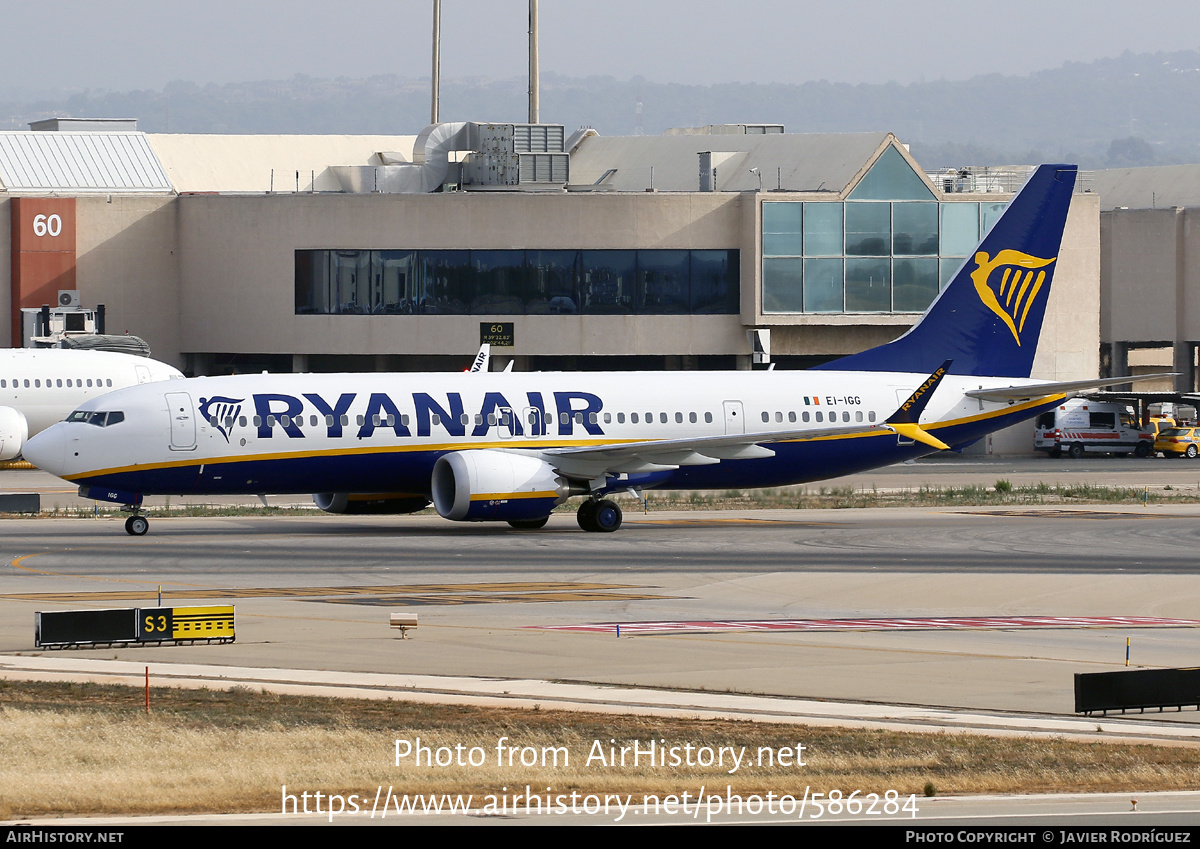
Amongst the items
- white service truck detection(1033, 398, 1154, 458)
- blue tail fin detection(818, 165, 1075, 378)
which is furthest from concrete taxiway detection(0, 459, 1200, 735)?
white service truck detection(1033, 398, 1154, 458)

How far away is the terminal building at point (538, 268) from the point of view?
8350 cm

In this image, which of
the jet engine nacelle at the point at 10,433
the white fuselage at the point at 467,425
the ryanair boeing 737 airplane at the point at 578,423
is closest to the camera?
the white fuselage at the point at 467,425

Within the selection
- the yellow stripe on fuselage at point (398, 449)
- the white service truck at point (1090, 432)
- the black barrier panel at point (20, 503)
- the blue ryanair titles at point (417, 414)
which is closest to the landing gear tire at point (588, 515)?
the yellow stripe on fuselage at point (398, 449)

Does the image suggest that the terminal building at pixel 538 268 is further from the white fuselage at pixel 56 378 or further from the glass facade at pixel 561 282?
the white fuselage at pixel 56 378

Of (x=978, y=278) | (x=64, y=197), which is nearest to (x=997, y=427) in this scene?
(x=978, y=278)

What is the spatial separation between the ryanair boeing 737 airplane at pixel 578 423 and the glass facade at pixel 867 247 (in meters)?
30.4

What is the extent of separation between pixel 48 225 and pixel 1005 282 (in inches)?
2111

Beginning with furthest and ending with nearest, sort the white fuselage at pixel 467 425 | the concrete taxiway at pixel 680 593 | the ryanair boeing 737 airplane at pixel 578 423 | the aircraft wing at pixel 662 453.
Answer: the aircraft wing at pixel 662 453
the ryanair boeing 737 airplane at pixel 578 423
the white fuselage at pixel 467 425
the concrete taxiway at pixel 680 593

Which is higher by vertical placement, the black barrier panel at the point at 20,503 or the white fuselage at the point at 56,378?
the white fuselage at the point at 56,378

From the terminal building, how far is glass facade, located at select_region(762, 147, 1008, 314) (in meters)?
0.10

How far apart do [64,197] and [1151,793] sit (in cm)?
7969

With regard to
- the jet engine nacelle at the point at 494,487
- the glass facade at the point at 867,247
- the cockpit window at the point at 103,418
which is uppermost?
the glass facade at the point at 867,247

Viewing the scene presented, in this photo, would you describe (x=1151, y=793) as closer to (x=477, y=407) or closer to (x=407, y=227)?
(x=477, y=407)

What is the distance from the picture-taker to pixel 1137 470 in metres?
76.8
